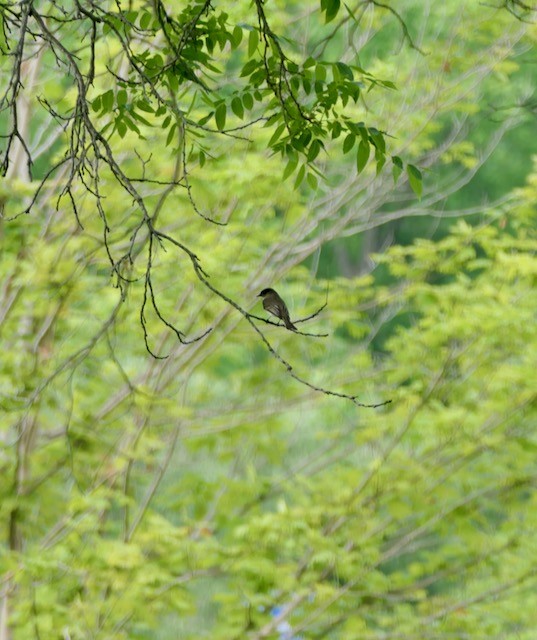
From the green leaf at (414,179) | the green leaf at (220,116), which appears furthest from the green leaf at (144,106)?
the green leaf at (414,179)

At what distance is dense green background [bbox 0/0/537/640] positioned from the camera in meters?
6.53

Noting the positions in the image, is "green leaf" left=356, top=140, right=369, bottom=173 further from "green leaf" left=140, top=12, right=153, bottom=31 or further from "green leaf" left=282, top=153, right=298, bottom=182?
"green leaf" left=140, top=12, right=153, bottom=31

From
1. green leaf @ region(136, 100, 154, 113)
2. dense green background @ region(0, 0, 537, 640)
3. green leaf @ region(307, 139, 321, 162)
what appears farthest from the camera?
dense green background @ region(0, 0, 537, 640)

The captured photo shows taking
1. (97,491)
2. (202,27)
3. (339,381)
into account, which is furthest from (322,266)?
(202,27)


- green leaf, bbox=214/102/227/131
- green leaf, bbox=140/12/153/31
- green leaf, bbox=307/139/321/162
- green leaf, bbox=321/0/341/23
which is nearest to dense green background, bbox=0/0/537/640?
green leaf, bbox=140/12/153/31

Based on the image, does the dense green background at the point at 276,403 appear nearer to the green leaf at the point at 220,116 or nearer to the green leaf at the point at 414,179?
the green leaf at the point at 220,116

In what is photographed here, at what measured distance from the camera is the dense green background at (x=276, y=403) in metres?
6.53

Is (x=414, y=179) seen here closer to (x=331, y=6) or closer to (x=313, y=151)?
(x=313, y=151)

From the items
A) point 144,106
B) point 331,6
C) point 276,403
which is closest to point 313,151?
point 331,6

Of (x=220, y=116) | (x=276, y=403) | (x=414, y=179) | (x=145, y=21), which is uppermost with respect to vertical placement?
(x=276, y=403)

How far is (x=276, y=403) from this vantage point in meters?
7.25

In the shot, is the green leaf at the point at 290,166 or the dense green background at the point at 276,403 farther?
the dense green background at the point at 276,403

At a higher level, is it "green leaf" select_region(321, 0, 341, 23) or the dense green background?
the dense green background

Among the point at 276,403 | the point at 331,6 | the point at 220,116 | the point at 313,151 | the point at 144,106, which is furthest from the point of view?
the point at 276,403
